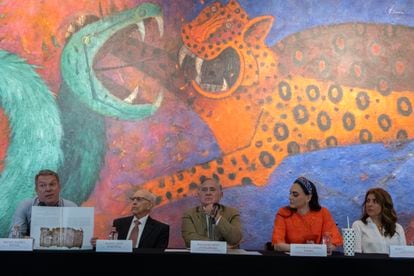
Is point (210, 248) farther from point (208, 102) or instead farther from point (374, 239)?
point (208, 102)

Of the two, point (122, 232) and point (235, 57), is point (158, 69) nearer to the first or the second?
point (235, 57)

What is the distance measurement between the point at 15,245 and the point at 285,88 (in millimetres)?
2645

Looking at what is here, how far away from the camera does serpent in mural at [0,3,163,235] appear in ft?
14.6

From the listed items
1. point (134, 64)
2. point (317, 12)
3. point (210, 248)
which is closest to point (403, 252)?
point (210, 248)

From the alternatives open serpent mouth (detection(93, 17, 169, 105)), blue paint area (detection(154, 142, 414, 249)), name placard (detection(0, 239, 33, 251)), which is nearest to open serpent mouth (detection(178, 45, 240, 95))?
open serpent mouth (detection(93, 17, 169, 105))

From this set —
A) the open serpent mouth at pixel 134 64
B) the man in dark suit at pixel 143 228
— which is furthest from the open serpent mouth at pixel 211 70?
the man in dark suit at pixel 143 228

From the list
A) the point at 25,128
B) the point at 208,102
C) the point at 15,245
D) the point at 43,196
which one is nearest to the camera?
the point at 15,245

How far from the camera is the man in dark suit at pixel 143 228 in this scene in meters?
3.61

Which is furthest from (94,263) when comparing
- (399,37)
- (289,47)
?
(399,37)

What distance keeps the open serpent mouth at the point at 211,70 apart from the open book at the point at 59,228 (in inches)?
78.4

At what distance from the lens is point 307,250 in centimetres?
269

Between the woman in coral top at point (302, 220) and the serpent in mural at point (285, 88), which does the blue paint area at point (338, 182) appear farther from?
the woman in coral top at point (302, 220)

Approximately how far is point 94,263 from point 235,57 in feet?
8.06

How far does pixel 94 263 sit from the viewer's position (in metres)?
2.61
